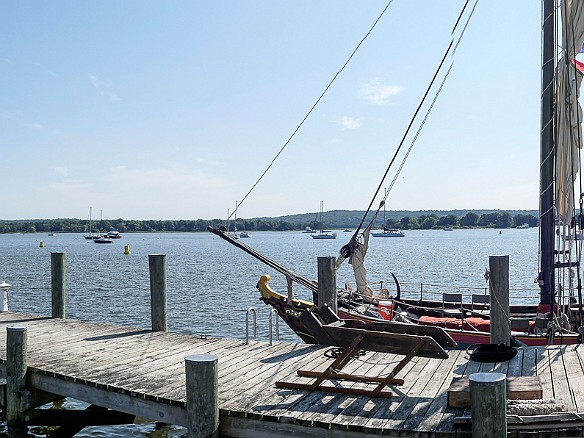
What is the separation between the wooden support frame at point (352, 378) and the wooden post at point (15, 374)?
4022 mm

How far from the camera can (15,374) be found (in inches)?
384

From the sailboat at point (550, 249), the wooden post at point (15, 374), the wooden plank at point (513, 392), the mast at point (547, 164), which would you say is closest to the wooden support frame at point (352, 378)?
the wooden plank at point (513, 392)

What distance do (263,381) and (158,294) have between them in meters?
4.67

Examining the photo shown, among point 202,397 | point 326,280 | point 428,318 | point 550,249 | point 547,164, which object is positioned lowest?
point 428,318

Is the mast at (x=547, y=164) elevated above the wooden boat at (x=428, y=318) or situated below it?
above

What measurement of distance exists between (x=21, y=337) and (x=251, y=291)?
3156cm

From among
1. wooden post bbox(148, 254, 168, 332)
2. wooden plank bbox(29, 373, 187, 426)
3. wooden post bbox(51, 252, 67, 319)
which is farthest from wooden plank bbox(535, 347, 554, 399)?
wooden post bbox(51, 252, 67, 319)

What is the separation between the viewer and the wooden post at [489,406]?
6193 millimetres

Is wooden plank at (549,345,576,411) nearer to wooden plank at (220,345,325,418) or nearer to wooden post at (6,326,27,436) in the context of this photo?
wooden plank at (220,345,325,418)

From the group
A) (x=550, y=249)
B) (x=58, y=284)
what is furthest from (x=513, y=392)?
(x=58, y=284)

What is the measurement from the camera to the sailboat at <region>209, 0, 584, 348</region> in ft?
36.2

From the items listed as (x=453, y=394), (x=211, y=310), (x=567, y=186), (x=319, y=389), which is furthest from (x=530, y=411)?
(x=211, y=310)

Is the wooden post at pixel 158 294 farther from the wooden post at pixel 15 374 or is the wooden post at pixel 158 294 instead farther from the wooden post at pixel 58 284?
the wooden post at pixel 15 374

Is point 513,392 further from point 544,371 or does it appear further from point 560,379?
point 544,371
